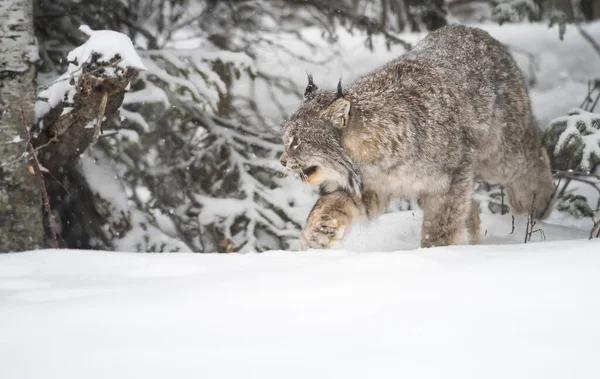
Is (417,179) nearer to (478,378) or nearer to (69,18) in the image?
(478,378)

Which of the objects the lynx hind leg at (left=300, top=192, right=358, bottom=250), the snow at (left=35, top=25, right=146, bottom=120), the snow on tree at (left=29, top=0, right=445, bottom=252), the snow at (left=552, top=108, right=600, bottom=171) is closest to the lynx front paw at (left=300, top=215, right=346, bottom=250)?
the lynx hind leg at (left=300, top=192, right=358, bottom=250)

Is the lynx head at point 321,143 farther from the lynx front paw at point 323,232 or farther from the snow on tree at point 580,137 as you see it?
the snow on tree at point 580,137

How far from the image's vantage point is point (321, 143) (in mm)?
3939

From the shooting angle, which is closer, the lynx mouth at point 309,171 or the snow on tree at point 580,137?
the lynx mouth at point 309,171

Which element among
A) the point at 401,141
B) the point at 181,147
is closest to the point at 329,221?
the point at 401,141

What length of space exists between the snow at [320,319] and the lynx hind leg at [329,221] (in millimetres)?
1226

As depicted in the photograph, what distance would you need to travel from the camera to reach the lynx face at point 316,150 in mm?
3936

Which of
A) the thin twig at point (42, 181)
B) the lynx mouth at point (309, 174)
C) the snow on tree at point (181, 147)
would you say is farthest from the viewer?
the snow on tree at point (181, 147)

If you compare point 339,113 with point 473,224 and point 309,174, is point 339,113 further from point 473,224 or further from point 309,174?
point 473,224

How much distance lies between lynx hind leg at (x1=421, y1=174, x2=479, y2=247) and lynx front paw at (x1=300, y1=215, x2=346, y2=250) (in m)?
0.53

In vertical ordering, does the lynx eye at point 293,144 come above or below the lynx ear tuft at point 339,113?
below

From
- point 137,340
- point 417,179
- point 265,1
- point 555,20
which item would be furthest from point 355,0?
point 137,340

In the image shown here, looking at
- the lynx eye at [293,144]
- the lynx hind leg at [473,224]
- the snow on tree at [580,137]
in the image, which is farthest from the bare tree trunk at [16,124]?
the snow on tree at [580,137]

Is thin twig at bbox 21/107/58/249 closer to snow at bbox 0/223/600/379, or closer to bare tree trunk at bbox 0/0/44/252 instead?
bare tree trunk at bbox 0/0/44/252
